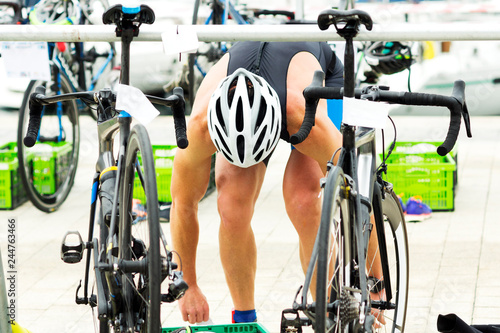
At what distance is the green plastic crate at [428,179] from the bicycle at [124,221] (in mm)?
3993

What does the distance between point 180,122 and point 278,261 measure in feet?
9.04

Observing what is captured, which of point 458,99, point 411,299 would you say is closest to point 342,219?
point 458,99

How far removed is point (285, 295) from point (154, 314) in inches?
92.9

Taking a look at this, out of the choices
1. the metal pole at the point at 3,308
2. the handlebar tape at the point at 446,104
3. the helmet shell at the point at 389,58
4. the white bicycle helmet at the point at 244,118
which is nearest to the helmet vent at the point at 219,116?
the white bicycle helmet at the point at 244,118

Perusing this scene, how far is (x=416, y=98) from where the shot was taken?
338cm

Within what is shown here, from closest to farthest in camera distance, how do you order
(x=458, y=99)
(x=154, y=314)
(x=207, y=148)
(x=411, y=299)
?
(x=154, y=314) → (x=458, y=99) → (x=207, y=148) → (x=411, y=299)

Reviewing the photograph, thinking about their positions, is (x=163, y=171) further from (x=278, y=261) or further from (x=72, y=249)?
(x=72, y=249)

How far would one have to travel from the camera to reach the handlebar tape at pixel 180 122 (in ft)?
11.6

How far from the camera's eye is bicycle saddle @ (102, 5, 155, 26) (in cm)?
356

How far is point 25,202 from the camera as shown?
7.97 m

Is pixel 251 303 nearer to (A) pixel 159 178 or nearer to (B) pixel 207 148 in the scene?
(B) pixel 207 148

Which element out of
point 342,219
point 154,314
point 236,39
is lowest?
point 154,314

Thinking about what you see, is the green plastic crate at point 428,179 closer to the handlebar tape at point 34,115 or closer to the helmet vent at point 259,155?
the helmet vent at point 259,155

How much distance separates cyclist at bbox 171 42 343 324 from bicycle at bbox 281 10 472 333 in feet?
1.45
